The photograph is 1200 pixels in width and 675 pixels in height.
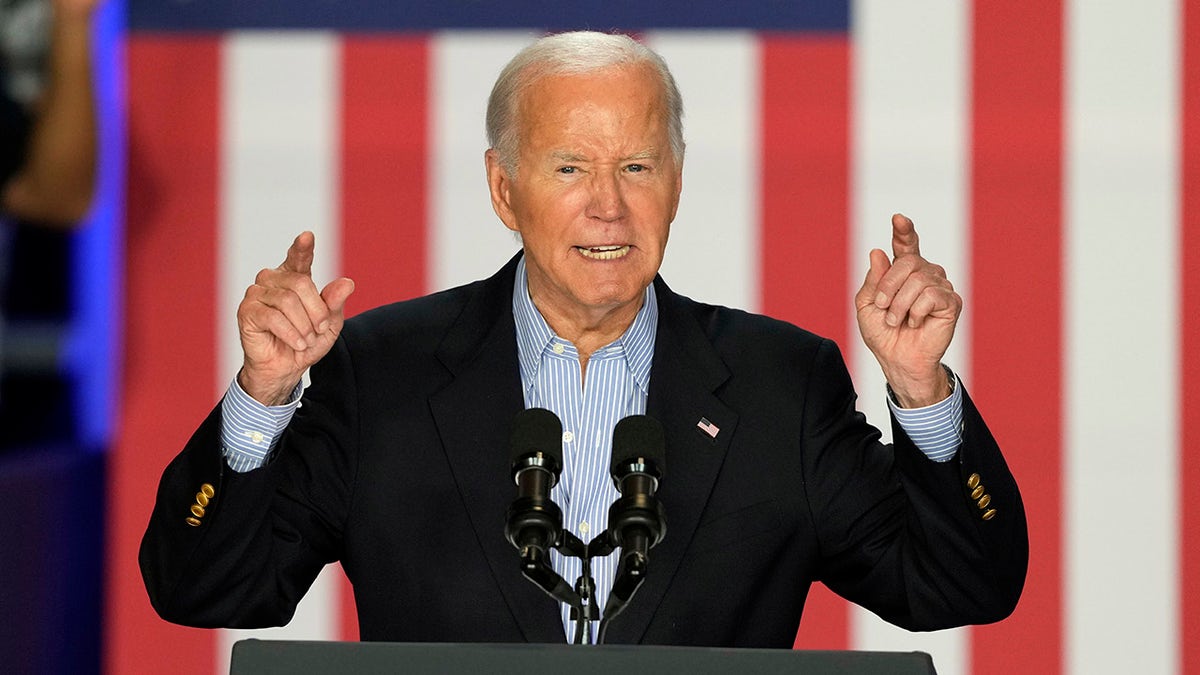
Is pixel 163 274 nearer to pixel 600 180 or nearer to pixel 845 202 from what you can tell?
pixel 845 202

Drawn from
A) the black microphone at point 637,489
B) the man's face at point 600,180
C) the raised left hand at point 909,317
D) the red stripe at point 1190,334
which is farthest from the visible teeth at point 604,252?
the red stripe at point 1190,334

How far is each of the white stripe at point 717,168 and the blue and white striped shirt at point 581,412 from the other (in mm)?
1081

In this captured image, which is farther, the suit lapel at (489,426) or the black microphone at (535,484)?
the suit lapel at (489,426)

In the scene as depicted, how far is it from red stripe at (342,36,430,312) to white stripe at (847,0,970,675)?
820 millimetres

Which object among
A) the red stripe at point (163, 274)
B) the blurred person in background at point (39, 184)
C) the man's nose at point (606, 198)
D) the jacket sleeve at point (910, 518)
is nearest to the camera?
the jacket sleeve at point (910, 518)

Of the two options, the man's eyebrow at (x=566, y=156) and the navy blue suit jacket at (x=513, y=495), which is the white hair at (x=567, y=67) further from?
the navy blue suit jacket at (x=513, y=495)

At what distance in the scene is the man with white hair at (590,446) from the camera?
5.75ft

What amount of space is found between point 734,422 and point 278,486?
53 centimetres

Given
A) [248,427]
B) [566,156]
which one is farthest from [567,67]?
[248,427]

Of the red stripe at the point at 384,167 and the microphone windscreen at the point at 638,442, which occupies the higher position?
the red stripe at the point at 384,167

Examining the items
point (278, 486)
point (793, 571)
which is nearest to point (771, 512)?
point (793, 571)

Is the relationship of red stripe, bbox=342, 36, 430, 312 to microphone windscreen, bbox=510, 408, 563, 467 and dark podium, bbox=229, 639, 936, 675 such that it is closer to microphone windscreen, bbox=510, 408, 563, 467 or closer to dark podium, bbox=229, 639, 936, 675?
microphone windscreen, bbox=510, 408, 563, 467

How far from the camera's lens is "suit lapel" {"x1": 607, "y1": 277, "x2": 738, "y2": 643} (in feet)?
6.01

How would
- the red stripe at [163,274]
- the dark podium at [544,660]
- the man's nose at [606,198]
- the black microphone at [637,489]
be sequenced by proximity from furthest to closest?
the red stripe at [163,274] → the man's nose at [606,198] → the black microphone at [637,489] → the dark podium at [544,660]
